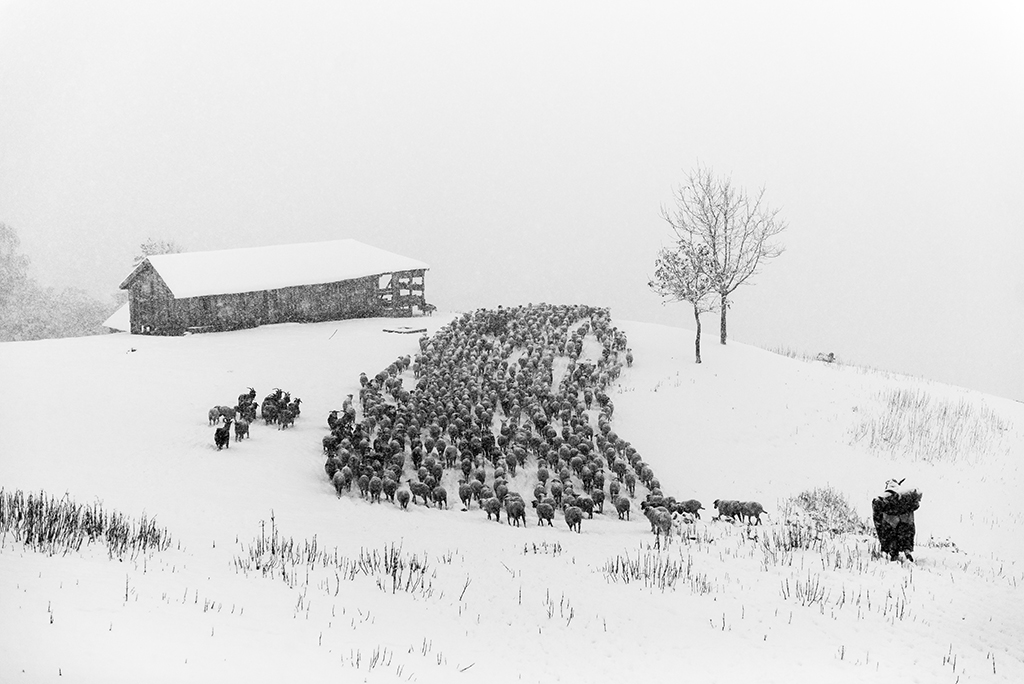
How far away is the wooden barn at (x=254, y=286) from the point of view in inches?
791

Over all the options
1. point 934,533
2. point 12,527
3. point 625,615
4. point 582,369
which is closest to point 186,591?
point 12,527

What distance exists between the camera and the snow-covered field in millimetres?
5836

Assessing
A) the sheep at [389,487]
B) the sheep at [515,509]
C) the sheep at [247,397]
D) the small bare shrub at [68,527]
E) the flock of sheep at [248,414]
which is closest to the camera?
the small bare shrub at [68,527]

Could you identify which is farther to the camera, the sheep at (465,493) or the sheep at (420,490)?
the sheep at (465,493)

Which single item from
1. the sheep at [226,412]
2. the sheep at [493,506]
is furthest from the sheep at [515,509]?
the sheep at [226,412]

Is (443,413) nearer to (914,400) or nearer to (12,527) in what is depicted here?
(12,527)

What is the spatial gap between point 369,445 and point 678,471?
7.33m

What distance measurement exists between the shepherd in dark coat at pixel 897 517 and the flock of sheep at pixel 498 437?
105 inches

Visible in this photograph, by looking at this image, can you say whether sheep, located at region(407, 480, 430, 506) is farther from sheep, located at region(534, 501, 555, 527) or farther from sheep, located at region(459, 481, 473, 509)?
sheep, located at region(534, 501, 555, 527)

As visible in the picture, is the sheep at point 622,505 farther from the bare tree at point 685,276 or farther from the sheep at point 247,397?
the bare tree at point 685,276

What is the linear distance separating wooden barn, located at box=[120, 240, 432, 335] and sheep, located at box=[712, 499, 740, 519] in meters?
15.7

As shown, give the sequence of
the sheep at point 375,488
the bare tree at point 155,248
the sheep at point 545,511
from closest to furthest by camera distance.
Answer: the sheep at point 545,511, the sheep at point 375,488, the bare tree at point 155,248

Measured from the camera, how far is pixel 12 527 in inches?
263

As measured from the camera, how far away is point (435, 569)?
842 cm
